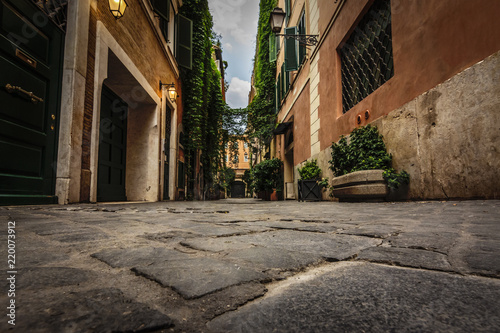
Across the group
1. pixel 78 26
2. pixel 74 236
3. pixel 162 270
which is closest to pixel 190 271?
pixel 162 270

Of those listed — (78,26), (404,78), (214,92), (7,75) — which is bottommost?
(7,75)

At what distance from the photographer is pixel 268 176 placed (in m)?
11.5

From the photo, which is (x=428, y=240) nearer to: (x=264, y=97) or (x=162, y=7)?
(x=162, y=7)

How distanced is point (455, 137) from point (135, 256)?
353 centimetres

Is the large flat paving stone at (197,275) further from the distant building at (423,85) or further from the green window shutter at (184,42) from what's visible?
the green window shutter at (184,42)

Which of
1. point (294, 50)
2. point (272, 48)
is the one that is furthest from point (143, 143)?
point (272, 48)

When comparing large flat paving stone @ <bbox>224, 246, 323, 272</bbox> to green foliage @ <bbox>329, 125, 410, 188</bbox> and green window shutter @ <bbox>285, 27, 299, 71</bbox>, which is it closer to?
green foliage @ <bbox>329, 125, 410, 188</bbox>

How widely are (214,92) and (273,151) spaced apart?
4675mm

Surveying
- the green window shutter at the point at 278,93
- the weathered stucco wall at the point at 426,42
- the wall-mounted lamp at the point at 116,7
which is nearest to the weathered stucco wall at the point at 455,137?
the weathered stucco wall at the point at 426,42

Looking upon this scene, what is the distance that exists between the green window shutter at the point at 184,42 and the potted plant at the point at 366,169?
663 centimetres

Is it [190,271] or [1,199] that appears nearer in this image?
[190,271]

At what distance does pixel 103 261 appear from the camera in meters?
0.89

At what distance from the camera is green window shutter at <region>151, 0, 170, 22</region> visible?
7.29 metres

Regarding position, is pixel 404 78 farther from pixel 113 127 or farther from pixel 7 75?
pixel 113 127
